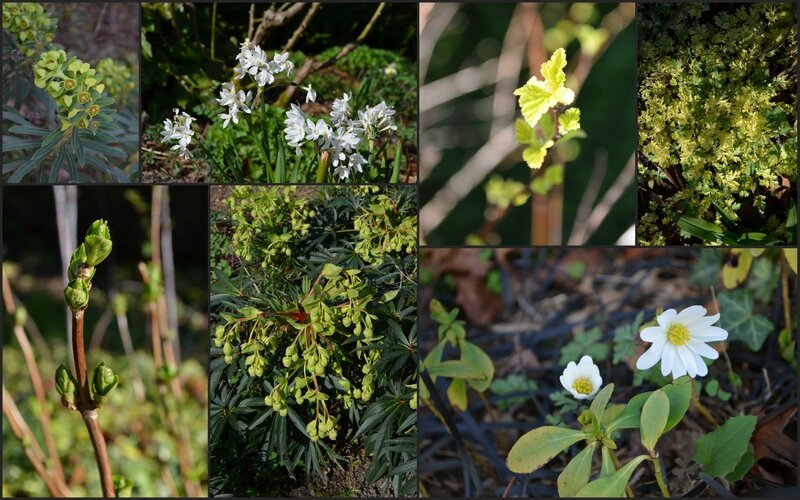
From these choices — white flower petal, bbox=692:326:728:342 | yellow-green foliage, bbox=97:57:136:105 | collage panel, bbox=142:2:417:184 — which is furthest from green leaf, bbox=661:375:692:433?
yellow-green foliage, bbox=97:57:136:105

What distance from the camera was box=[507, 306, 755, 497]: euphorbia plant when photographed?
1729 mm

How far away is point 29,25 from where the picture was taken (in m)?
2.00

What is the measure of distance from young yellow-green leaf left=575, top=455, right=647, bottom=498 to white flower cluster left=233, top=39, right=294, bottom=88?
4.27 feet

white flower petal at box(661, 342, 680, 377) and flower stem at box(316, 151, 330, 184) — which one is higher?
flower stem at box(316, 151, 330, 184)

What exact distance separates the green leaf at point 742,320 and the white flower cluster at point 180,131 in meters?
1.48

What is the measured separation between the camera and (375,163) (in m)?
1.99

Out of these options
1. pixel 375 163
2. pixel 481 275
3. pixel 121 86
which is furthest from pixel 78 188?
pixel 481 275

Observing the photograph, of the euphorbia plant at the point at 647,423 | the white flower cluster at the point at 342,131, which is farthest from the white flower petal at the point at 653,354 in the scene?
the white flower cluster at the point at 342,131

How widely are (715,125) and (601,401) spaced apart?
802 mm

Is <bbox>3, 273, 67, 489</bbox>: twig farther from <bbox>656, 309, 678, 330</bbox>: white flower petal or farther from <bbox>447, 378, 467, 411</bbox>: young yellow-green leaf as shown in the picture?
<bbox>656, 309, 678, 330</bbox>: white flower petal

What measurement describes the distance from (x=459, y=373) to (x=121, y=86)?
1178 millimetres

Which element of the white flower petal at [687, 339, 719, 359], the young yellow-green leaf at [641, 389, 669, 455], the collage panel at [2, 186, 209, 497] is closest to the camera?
the young yellow-green leaf at [641, 389, 669, 455]

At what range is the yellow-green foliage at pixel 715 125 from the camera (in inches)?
77.7

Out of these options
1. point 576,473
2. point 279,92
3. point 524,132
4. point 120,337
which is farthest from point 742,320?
point 120,337
